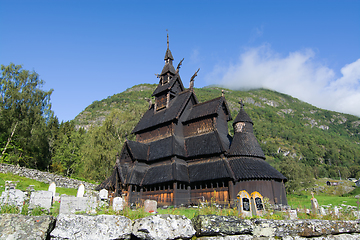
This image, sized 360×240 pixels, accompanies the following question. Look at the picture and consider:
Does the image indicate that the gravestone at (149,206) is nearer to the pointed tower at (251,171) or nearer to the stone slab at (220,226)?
the stone slab at (220,226)

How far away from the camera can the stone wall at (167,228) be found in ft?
19.7

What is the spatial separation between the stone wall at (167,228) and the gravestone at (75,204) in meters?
2.48

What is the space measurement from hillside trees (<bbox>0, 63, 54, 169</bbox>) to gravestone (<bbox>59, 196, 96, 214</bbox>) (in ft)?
120

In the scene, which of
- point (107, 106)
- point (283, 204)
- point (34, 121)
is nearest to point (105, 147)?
point (34, 121)

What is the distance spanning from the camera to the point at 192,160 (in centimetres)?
2494

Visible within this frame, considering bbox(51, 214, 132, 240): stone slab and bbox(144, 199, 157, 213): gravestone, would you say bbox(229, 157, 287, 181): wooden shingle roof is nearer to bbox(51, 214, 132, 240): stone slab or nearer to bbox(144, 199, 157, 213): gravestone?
bbox(144, 199, 157, 213): gravestone

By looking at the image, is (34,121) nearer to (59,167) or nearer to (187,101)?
(59,167)

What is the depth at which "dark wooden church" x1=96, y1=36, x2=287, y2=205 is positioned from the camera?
20.8 m

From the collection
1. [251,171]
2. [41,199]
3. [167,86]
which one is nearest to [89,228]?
[41,199]

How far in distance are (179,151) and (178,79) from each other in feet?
39.7

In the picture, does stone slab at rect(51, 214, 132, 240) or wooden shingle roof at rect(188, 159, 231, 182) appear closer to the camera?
stone slab at rect(51, 214, 132, 240)

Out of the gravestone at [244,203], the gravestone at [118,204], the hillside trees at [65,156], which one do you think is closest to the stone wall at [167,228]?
the gravestone at [244,203]

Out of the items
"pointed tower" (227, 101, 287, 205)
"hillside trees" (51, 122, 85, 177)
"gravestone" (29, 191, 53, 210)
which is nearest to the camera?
"gravestone" (29, 191, 53, 210)

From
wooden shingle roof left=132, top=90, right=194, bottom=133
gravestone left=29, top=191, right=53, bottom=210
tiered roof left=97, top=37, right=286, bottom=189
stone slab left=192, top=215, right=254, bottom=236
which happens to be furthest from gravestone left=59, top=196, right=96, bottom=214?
wooden shingle roof left=132, top=90, right=194, bottom=133
